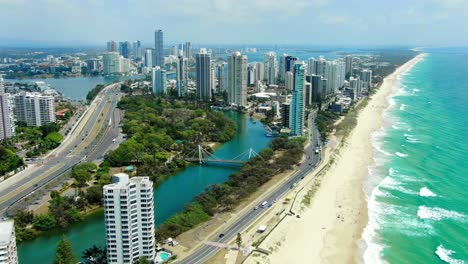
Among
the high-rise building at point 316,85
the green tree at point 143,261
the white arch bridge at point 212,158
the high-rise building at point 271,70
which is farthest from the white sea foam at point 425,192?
the high-rise building at point 271,70

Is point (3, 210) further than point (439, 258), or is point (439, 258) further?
point (3, 210)

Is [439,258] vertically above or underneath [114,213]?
underneath

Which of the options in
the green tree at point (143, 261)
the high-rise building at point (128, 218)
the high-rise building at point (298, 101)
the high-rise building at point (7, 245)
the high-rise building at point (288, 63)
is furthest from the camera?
the high-rise building at point (288, 63)

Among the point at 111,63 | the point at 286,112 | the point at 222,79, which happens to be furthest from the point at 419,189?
the point at 111,63

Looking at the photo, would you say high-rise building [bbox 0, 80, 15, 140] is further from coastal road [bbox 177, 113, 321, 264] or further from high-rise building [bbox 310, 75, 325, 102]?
high-rise building [bbox 310, 75, 325, 102]

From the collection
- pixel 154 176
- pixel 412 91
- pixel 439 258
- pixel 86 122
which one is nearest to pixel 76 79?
pixel 86 122

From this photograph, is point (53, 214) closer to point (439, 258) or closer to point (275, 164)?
point (275, 164)

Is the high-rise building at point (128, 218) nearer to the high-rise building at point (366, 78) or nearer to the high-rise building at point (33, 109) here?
the high-rise building at point (33, 109)
